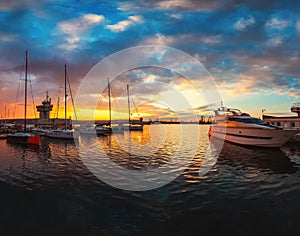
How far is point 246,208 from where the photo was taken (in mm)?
7695

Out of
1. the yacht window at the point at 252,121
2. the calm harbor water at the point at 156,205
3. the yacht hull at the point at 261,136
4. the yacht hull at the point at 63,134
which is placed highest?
the yacht window at the point at 252,121

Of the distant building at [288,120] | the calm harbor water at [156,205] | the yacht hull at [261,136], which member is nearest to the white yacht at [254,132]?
the yacht hull at [261,136]

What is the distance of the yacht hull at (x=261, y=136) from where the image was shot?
70.5 feet

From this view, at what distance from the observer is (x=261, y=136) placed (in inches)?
899

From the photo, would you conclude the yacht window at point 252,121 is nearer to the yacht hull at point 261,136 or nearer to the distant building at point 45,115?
the yacht hull at point 261,136

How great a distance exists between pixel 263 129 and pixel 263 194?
590 inches

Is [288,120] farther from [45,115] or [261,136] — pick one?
[45,115]

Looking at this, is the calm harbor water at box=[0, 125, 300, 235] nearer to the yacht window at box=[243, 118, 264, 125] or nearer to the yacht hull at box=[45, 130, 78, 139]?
the yacht window at box=[243, 118, 264, 125]

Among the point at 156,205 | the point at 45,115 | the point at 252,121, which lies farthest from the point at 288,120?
the point at 45,115

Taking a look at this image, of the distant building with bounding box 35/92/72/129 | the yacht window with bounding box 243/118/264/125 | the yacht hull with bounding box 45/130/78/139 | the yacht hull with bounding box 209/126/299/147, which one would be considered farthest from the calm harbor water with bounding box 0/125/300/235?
the distant building with bounding box 35/92/72/129

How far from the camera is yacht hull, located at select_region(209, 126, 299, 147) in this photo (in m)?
21.5

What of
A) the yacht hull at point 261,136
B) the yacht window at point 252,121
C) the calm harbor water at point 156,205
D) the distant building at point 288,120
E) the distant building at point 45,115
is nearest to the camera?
the calm harbor water at point 156,205

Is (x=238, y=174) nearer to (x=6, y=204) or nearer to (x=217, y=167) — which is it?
(x=217, y=167)

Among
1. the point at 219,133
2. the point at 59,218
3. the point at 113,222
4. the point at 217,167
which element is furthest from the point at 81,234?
the point at 219,133
